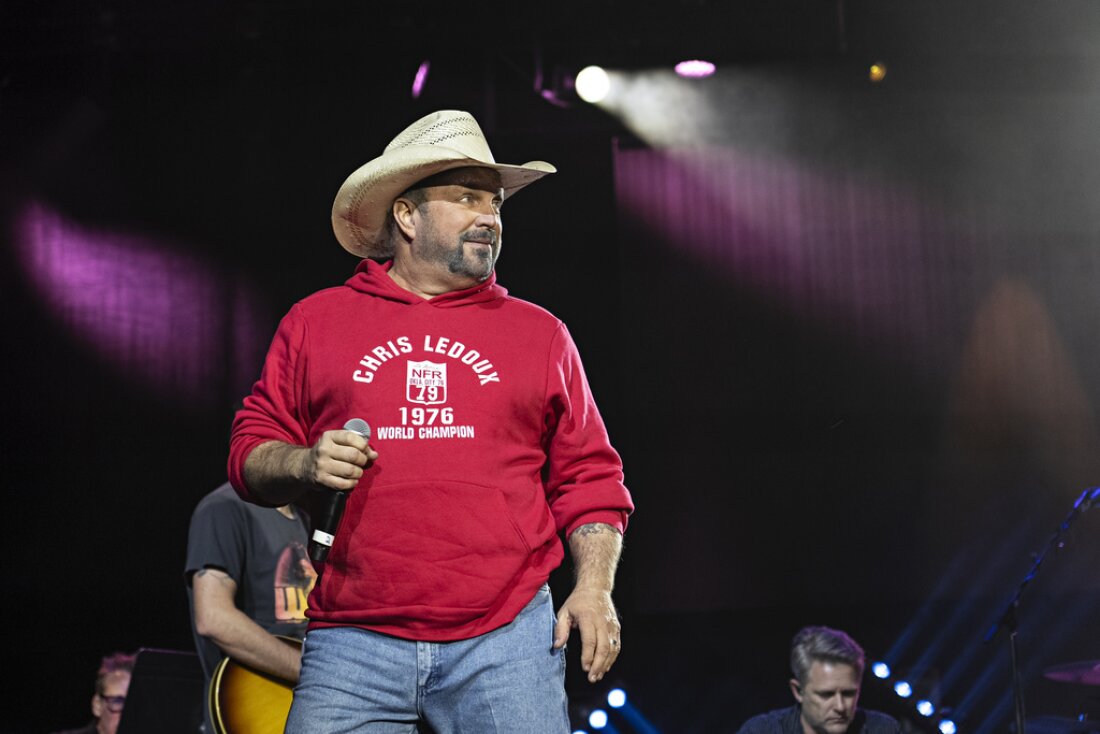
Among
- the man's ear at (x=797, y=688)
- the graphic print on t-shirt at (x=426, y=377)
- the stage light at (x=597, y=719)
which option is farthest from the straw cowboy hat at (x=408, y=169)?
the stage light at (x=597, y=719)

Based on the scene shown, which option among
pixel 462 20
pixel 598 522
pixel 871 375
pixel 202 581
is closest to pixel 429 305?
pixel 598 522

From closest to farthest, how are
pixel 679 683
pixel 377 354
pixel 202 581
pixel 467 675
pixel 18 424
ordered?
pixel 467 675 → pixel 377 354 → pixel 202 581 → pixel 679 683 → pixel 18 424

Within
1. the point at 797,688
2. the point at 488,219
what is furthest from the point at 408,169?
the point at 797,688

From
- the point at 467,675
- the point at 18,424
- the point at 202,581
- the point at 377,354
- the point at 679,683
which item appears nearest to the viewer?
the point at 467,675

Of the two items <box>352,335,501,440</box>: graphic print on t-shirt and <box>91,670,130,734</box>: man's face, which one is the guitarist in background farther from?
<box>91,670,130,734</box>: man's face

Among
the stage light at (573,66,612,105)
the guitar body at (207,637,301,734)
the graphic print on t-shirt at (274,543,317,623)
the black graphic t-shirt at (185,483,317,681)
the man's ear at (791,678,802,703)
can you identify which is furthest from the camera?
the stage light at (573,66,612,105)

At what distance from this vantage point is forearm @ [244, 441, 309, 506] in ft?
6.29

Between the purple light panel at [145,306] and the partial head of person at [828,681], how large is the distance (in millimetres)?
3533

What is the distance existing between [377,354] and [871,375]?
16.7ft

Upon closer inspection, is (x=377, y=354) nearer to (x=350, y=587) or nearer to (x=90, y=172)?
(x=350, y=587)

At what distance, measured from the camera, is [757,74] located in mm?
6770

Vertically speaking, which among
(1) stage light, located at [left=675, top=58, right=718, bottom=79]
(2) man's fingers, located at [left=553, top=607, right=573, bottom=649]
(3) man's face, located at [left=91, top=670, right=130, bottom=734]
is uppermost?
(1) stage light, located at [left=675, top=58, right=718, bottom=79]

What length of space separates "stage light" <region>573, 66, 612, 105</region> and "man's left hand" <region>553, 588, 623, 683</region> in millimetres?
4880

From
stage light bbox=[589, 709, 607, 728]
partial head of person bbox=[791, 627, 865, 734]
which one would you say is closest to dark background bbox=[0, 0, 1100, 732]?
stage light bbox=[589, 709, 607, 728]
